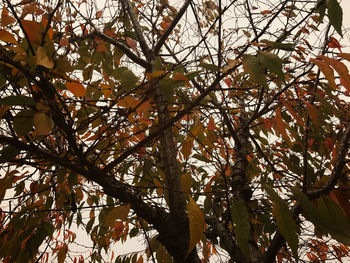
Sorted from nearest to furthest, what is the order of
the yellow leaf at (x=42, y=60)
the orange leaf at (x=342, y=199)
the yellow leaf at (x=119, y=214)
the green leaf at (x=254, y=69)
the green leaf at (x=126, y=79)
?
the yellow leaf at (x=42, y=60) → the green leaf at (x=254, y=69) → the green leaf at (x=126, y=79) → the orange leaf at (x=342, y=199) → the yellow leaf at (x=119, y=214)

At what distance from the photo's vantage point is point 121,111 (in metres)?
0.82

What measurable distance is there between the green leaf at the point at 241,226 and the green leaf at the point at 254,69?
333 millimetres

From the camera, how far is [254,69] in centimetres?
58

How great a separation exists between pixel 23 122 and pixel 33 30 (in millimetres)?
249

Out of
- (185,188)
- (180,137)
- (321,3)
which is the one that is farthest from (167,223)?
(321,3)

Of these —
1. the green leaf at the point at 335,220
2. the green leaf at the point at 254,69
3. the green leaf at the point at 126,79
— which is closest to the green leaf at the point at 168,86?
the green leaf at the point at 126,79

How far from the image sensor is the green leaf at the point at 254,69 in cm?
57

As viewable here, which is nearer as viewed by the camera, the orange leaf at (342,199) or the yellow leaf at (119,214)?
the orange leaf at (342,199)

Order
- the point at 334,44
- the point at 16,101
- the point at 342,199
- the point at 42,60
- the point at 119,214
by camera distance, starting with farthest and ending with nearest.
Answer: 1. the point at 334,44
2. the point at 119,214
3. the point at 342,199
4. the point at 16,101
5. the point at 42,60

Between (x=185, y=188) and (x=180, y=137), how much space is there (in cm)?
38

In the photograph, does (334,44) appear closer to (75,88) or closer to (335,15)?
(335,15)

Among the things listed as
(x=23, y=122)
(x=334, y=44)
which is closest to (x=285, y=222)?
(x=23, y=122)

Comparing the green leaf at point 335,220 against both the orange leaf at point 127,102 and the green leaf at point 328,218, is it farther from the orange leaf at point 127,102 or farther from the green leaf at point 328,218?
the orange leaf at point 127,102

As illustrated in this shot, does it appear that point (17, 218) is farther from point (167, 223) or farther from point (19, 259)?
point (167, 223)
